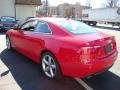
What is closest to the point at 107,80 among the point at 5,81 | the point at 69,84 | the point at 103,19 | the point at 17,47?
the point at 69,84

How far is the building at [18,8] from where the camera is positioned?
26.6m

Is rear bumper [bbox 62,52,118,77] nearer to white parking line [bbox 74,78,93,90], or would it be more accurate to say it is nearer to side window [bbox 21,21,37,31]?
white parking line [bbox 74,78,93,90]

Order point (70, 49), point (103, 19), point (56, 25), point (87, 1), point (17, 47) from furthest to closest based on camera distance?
point (87, 1), point (103, 19), point (17, 47), point (56, 25), point (70, 49)

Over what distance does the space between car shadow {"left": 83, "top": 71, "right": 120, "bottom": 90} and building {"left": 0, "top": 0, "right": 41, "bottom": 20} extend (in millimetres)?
23039

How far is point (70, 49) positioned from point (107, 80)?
140 cm

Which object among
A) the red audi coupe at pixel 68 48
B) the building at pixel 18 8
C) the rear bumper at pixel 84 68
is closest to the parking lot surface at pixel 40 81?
the red audi coupe at pixel 68 48

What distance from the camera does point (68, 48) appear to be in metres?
4.61

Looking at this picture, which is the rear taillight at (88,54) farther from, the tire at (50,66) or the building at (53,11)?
the building at (53,11)

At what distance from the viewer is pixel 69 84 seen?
4992 mm

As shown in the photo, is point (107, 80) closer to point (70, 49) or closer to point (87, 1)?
point (70, 49)

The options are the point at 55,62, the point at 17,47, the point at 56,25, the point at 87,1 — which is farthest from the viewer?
the point at 87,1

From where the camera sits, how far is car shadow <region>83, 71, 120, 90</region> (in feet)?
15.8

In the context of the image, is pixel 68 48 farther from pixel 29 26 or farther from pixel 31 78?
pixel 29 26

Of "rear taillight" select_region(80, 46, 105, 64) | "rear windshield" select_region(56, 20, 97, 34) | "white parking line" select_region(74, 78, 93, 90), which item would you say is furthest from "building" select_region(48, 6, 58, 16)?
"rear taillight" select_region(80, 46, 105, 64)
